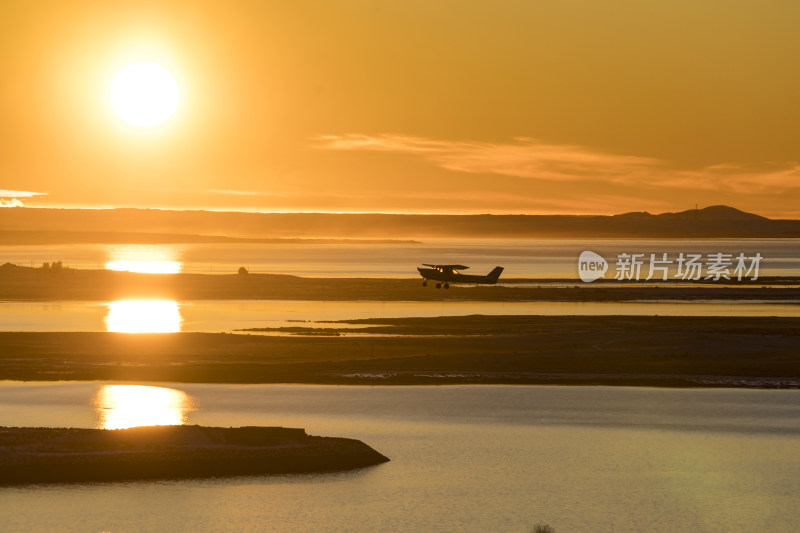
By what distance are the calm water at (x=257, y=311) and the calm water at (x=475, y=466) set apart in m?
23.4

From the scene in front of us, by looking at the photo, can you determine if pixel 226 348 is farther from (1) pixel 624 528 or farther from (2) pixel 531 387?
(1) pixel 624 528

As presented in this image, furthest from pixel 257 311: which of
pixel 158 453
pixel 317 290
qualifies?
pixel 158 453

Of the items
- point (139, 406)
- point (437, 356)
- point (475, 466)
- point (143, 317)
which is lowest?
point (139, 406)

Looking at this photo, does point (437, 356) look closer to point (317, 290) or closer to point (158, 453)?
point (158, 453)

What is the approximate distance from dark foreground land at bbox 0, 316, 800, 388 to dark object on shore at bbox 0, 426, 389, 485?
1708 cm

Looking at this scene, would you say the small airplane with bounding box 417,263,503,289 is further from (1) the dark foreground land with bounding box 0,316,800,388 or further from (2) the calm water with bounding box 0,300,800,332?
(1) the dark foreground land with bounding box 0,316,800,388

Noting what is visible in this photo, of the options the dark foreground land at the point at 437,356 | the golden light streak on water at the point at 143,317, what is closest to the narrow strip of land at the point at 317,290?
the golden light streak on water at the point at 143,317

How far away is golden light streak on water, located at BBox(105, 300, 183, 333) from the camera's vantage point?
221 feet

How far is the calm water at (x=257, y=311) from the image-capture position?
70000 mm

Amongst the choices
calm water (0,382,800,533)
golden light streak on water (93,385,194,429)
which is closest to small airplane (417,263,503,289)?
calm water (0,382,800,533)

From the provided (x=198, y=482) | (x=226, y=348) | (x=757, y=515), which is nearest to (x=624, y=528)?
(x=757, y=515)

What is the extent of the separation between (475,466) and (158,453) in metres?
9.48

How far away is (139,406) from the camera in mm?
42438

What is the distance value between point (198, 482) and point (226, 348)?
27.1 m
